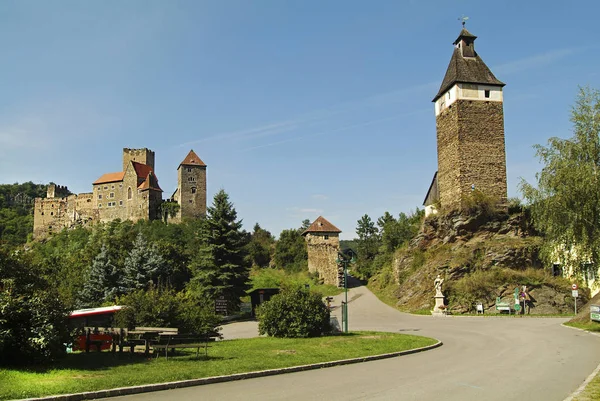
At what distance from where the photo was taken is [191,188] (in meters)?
87.9

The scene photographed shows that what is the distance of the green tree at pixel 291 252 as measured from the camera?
62.5 meters

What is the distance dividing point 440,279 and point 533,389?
2413 cm

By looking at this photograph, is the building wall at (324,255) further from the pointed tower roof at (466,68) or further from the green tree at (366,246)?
the pointed tower roof at (466,68)

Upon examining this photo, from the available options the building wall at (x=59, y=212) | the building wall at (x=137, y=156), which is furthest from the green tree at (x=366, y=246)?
the building wall at (x=59, y=212)

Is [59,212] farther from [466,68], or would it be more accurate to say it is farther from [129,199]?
[466,68]

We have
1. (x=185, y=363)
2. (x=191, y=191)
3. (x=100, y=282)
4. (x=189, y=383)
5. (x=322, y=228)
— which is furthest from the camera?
(x=191, y=191)

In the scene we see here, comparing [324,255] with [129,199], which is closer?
[324,255]

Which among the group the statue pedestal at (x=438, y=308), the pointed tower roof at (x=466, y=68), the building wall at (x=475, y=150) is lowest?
the statue pedestal at (x=438, y=308)

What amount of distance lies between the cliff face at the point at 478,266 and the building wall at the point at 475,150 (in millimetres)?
2254

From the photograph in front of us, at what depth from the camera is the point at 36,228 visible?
108 m

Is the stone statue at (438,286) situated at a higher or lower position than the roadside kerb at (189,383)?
higher

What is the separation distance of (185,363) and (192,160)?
7833 cm

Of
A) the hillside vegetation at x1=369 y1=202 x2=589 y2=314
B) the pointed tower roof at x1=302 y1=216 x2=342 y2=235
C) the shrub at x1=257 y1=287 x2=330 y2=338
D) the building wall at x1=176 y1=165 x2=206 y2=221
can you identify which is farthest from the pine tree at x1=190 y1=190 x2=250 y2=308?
the building wall at x1=176 y1=165 x2=206 y2=221

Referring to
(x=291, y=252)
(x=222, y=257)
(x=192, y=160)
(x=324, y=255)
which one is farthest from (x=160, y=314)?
(x=192, y=160)
